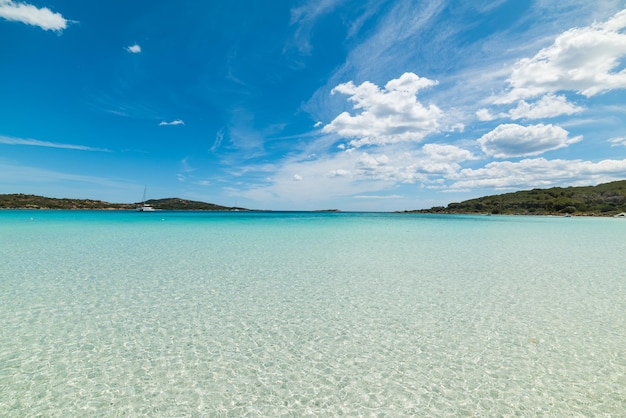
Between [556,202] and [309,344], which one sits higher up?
[556,202]

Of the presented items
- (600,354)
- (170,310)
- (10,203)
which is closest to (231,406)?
(170,310)

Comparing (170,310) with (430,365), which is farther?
(170,310)

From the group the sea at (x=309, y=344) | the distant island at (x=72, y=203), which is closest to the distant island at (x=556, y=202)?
the sea at (x=309, y=344)

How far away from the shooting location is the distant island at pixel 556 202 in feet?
381

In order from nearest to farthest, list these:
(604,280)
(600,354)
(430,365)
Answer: (430,365) < (600,354) < (604,280)

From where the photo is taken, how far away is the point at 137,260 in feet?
47.2

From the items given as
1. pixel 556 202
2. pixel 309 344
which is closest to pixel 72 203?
pixel 309 344

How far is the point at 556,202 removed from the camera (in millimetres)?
133250

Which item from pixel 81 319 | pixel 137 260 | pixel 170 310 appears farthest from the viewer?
pixel 137 260

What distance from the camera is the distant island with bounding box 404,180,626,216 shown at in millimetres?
116125

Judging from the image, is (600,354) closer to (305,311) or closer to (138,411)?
(305,311)

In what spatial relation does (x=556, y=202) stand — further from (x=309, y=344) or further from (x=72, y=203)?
(x=72, y=203)

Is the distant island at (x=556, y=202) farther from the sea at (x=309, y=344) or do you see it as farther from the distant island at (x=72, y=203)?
the distant island at (x=72, y=203)

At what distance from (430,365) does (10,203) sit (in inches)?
6920
